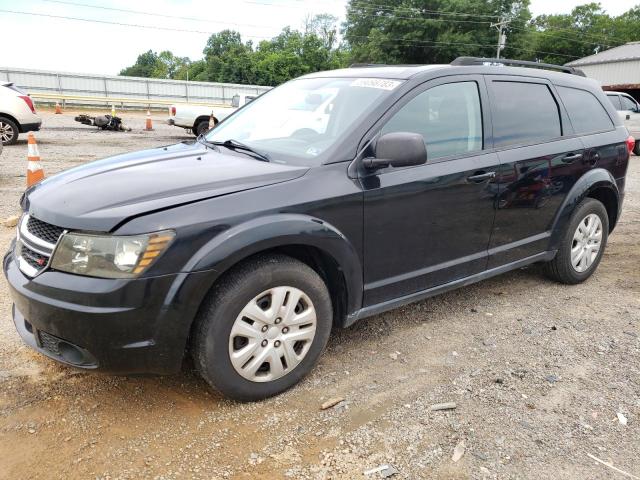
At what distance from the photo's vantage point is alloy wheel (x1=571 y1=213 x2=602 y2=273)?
4363 mm

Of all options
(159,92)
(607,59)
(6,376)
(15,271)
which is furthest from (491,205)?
(607,59)

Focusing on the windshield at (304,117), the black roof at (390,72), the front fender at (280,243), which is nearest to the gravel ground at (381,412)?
the front fender at (280,243)

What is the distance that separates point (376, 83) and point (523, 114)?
1.26m

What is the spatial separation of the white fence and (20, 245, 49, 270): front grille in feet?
87.0

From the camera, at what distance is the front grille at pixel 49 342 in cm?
245

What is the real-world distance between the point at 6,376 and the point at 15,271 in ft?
2.35

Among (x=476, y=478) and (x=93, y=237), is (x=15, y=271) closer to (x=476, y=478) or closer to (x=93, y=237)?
(x=93, y=237)

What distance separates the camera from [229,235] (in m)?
2.41

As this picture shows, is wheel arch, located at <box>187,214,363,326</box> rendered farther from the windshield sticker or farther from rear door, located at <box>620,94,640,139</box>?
rear door, located at <box>620,94,640,139</box>

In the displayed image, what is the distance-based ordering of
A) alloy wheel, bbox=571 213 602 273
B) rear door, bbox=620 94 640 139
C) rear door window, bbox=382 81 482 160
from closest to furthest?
1. rear door window, bbox=382 81 482 160
2. alloy wheel, bbox=571 213 602 273
3. rear door, bbox=620 94 640 139

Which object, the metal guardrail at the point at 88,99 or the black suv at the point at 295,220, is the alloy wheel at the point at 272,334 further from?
the metal guardrail at the point at 88,99

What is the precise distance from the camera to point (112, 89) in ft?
98.9

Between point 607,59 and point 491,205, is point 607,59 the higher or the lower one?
the higher one

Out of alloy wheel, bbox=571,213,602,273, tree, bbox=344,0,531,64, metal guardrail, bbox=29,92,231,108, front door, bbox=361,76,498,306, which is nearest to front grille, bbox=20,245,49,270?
front door, bbox=361,76,498,306
